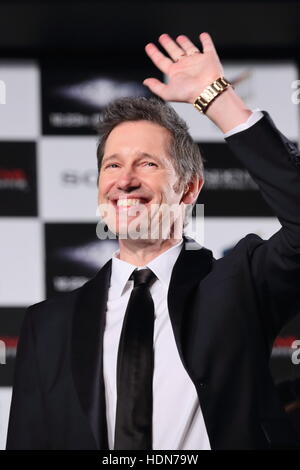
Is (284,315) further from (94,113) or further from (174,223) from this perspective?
(94,113)

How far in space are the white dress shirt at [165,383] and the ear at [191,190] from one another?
0.19 metres

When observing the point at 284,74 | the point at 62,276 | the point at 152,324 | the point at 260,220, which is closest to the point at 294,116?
the point at 284,74

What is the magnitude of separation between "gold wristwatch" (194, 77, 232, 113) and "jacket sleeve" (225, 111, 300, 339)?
7 centimetres

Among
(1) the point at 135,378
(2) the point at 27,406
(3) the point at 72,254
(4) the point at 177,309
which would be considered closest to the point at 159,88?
(4) the point at 177,309

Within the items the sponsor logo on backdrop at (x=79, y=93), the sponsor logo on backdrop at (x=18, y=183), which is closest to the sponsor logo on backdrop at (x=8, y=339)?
the sponsor logo on backdrop at (x=18, y=183)

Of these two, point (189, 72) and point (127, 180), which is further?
point (127, 180)

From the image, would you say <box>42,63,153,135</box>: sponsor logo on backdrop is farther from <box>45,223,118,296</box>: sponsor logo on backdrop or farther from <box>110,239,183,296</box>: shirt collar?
<box>110,239,183,296</box>: shirt collar

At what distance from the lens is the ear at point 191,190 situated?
1.65 metres

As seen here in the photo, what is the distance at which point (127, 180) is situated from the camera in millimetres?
1506

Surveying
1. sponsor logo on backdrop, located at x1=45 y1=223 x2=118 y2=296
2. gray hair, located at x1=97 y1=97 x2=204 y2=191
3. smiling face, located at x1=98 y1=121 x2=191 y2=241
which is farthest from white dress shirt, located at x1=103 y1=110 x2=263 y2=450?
sponsor logo on backdrop, located at x1=45 y1=223 x2=118 y2=296

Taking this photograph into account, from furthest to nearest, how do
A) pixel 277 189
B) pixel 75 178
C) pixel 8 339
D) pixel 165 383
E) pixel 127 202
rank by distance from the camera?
1. pixel 75 178
2. pixel 8 339
3. pixel 127 202
4. pixel 165 383
5. pixel 277 189

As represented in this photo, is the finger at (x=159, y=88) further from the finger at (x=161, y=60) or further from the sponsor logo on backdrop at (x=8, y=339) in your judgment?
the sponsor logo on backdrop at (x=8, y=339)

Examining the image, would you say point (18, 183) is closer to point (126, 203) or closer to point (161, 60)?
point (126, 203)

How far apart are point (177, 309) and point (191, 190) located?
1.13ft
